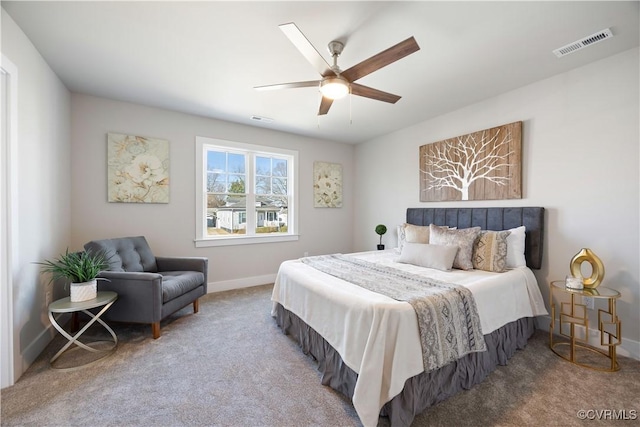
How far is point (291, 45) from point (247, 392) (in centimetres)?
266

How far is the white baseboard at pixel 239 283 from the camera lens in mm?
3795

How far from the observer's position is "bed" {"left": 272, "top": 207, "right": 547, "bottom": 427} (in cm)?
142

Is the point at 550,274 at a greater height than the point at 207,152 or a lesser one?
lesser

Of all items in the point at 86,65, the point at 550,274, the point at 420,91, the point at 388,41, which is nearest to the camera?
the point at 388,41

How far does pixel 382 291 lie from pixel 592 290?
1.77 m

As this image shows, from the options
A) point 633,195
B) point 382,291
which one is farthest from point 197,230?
point 633,195

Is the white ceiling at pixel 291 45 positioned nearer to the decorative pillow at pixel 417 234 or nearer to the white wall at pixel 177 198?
the white wall at pixel 177 198

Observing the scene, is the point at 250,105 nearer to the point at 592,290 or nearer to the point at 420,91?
the point at 420,91

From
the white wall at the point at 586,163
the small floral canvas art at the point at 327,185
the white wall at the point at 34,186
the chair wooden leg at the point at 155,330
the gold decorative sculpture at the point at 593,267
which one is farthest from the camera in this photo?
the small floral canvas art at the point at 327,185

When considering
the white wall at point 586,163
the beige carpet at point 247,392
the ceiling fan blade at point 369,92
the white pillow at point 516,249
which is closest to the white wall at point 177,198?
the beige carpet at point 247,392

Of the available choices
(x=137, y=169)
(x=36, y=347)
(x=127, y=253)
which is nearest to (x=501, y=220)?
(x=127, y=253)

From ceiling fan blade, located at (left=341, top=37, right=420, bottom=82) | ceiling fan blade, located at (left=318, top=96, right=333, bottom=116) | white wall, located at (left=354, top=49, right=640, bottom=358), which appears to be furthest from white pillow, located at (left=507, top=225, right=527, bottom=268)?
ceiling fan blade, located at (left=318, top=96, right=333, bottom=116)

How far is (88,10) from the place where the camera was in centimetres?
177

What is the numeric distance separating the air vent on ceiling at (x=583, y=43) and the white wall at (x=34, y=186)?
4.23 metres
